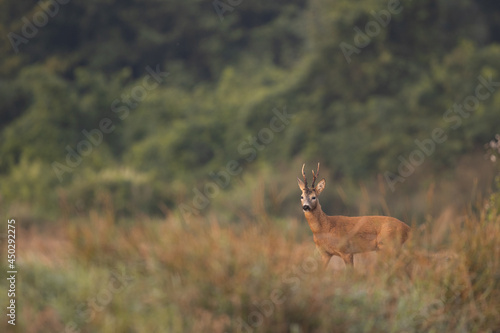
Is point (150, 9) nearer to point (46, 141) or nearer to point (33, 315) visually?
point (46, 141)

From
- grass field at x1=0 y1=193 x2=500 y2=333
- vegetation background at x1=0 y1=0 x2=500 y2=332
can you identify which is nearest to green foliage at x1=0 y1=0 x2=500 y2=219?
vegetation background at x1=0 y1=0 x2=500 y2=332

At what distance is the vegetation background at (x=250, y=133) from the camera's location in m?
6.29

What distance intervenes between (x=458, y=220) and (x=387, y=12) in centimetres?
2135
